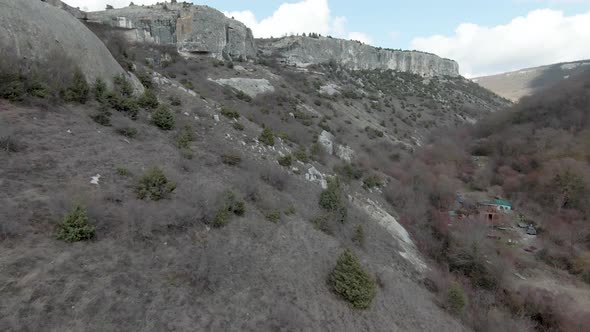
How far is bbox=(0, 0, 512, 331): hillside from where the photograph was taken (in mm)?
6555

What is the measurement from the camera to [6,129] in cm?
927

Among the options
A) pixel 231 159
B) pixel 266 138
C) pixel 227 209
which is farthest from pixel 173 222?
pixel 266 138

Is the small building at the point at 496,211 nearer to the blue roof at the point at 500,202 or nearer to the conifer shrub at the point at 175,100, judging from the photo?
the blue roof at the point at 500,202

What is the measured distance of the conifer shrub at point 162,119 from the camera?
15547 millimetres

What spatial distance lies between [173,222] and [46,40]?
11.0 metres

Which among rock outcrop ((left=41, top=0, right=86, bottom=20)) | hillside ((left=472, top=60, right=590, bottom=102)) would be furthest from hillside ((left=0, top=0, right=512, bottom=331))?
hillside ((left=472, top=60, right=590, bottom=102))

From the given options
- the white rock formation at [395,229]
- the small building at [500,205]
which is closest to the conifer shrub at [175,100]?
the white rock formation at [395,229]

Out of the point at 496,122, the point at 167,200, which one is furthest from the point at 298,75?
the point at 167,200

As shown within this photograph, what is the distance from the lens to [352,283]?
10469 mm

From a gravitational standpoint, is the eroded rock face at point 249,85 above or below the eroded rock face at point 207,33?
below

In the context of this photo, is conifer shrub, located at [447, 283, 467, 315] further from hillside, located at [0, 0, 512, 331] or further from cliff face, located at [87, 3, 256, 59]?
cliff face, located at [87, 3, 256, 59]

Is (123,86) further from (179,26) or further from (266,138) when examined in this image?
(179,26)

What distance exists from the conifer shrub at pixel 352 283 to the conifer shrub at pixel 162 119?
1117 cm

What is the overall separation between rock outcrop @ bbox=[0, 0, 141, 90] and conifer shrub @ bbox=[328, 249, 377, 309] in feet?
47.5
